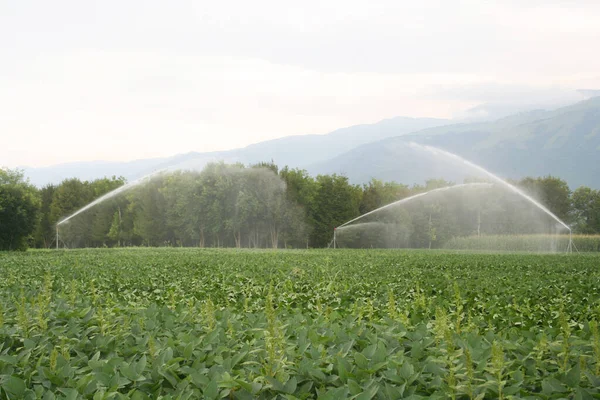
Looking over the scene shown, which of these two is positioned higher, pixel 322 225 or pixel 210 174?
pixel 210 174

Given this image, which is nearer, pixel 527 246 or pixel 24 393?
pixel 24 393

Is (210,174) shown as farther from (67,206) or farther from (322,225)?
(67,206)

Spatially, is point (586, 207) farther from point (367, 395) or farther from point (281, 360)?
point (367, 395)

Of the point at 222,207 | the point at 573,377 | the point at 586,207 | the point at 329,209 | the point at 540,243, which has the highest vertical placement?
the point at 222,207

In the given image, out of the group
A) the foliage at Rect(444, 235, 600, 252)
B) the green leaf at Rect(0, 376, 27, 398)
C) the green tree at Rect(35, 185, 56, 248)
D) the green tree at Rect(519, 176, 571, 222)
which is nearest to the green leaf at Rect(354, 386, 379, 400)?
the green leaf at Rect(0, 376, 27, 398)

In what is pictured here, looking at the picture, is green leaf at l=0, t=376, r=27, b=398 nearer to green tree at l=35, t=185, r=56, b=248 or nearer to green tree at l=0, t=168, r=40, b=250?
green tree at l=0, t=168, r=40, b=250

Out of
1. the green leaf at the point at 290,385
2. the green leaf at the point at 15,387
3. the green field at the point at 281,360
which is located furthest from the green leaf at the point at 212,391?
the green leaf at the point at 15,387

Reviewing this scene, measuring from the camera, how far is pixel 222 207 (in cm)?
6681

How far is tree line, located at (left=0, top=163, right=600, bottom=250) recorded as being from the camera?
218 ft

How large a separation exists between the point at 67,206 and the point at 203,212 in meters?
27.4

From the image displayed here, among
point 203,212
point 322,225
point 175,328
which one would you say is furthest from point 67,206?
point 175,328

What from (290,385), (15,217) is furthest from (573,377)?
(15,217)

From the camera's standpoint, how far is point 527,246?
170 feet

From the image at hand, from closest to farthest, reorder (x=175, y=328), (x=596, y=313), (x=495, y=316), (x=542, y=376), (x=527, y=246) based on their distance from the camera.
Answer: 1. (x=542, y=376)
2. (x=175, y=328)
3. (x=495, y=316)
4. (x=596, y=313)
5. (x=527, y=246)
